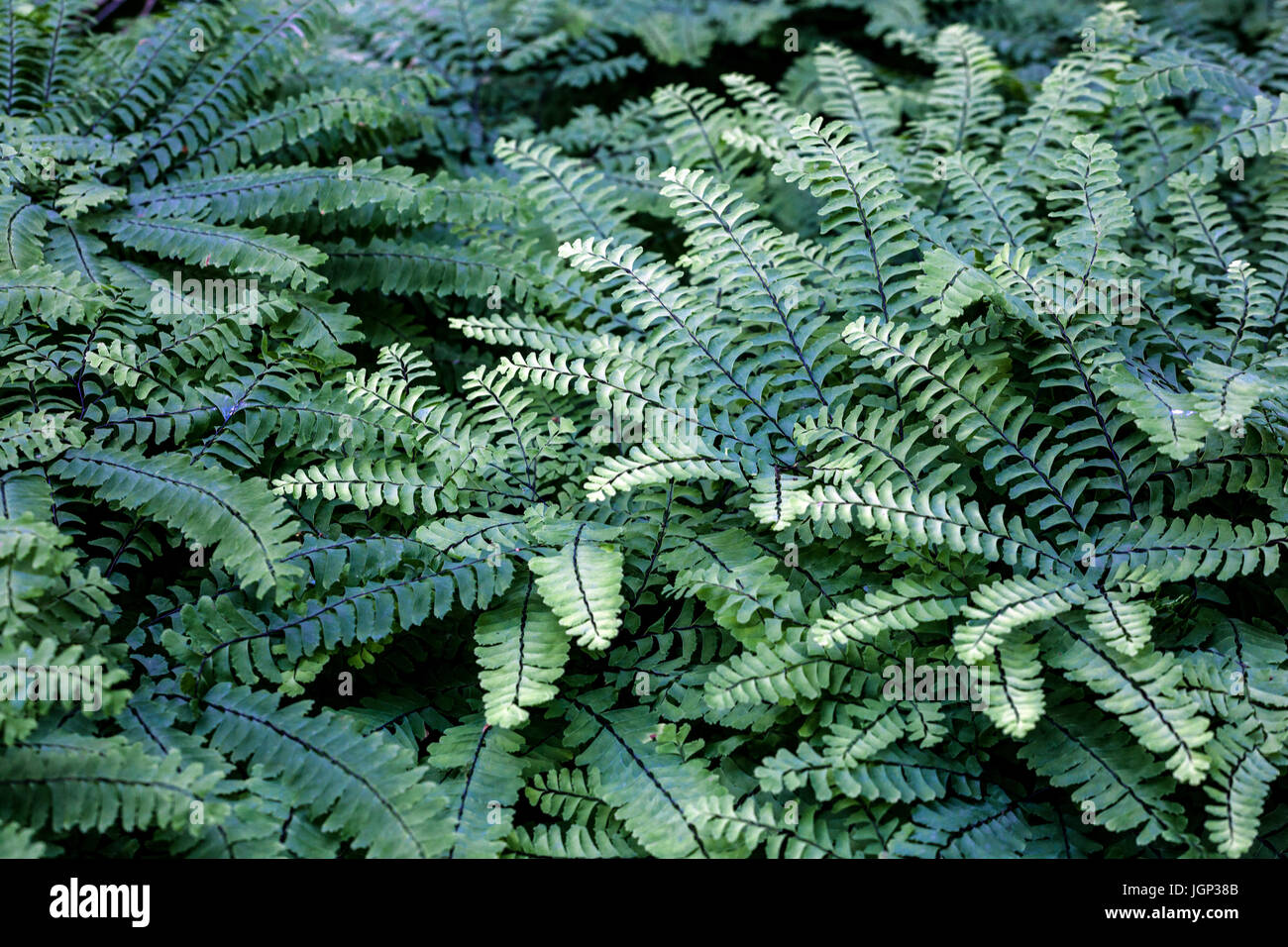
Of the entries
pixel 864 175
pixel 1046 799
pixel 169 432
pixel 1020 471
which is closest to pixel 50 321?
pixel 169 432

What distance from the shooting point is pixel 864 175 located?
8.00 feet

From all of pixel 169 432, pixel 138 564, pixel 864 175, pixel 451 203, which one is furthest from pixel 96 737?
pixel 864 175

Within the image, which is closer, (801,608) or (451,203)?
(801,608)

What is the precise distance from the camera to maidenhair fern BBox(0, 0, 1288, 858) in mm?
1899

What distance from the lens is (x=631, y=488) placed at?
2.34 meters

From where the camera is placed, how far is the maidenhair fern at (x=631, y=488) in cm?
190

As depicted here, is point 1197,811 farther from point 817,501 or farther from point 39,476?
point 39,476
